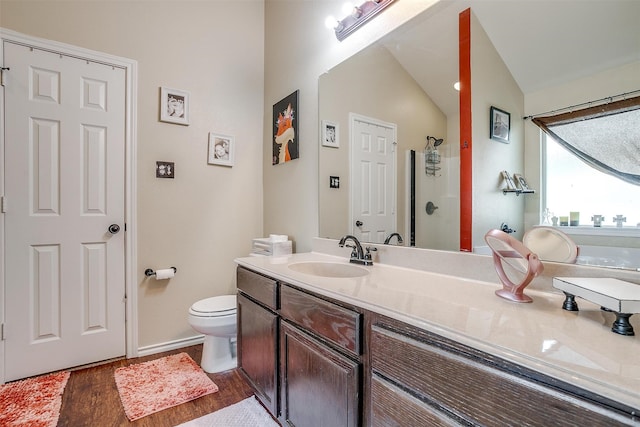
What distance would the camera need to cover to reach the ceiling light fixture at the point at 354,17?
164 centimetres

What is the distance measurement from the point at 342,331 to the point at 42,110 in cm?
236

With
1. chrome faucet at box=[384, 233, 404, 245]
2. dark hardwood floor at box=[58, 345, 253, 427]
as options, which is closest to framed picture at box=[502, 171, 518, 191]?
chrome faucet at box=[384, 233, 404, 245]

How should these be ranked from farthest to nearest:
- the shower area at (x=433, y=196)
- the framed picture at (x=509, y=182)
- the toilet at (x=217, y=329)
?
the toilet at (x=217, y=329), the shower area at (x=433, y=196), the framed picture at (x=509, y=182)

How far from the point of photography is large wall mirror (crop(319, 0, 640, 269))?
1.13m

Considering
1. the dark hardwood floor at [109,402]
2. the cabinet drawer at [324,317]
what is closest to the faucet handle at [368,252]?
the cabinet drawer at [324,317]

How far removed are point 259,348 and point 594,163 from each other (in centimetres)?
160

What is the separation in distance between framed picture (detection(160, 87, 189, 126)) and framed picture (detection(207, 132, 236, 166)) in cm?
24

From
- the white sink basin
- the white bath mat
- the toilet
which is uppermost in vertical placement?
the white sink basin

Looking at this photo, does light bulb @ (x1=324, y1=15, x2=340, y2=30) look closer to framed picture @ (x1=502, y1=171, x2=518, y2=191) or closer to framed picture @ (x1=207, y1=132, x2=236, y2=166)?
framed picture @ (x1=207, y1=132, x2=236, y2=166)

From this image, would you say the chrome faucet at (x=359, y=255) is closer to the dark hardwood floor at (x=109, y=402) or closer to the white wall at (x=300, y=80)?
the white wall at (x=300, y=80)

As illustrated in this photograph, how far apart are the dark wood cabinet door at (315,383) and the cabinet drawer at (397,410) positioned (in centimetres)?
8

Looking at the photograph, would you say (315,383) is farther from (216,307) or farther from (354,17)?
(354,17)

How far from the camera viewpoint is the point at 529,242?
1069mm

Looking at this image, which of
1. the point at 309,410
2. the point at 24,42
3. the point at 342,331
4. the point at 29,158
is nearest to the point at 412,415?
the point at 342,331
